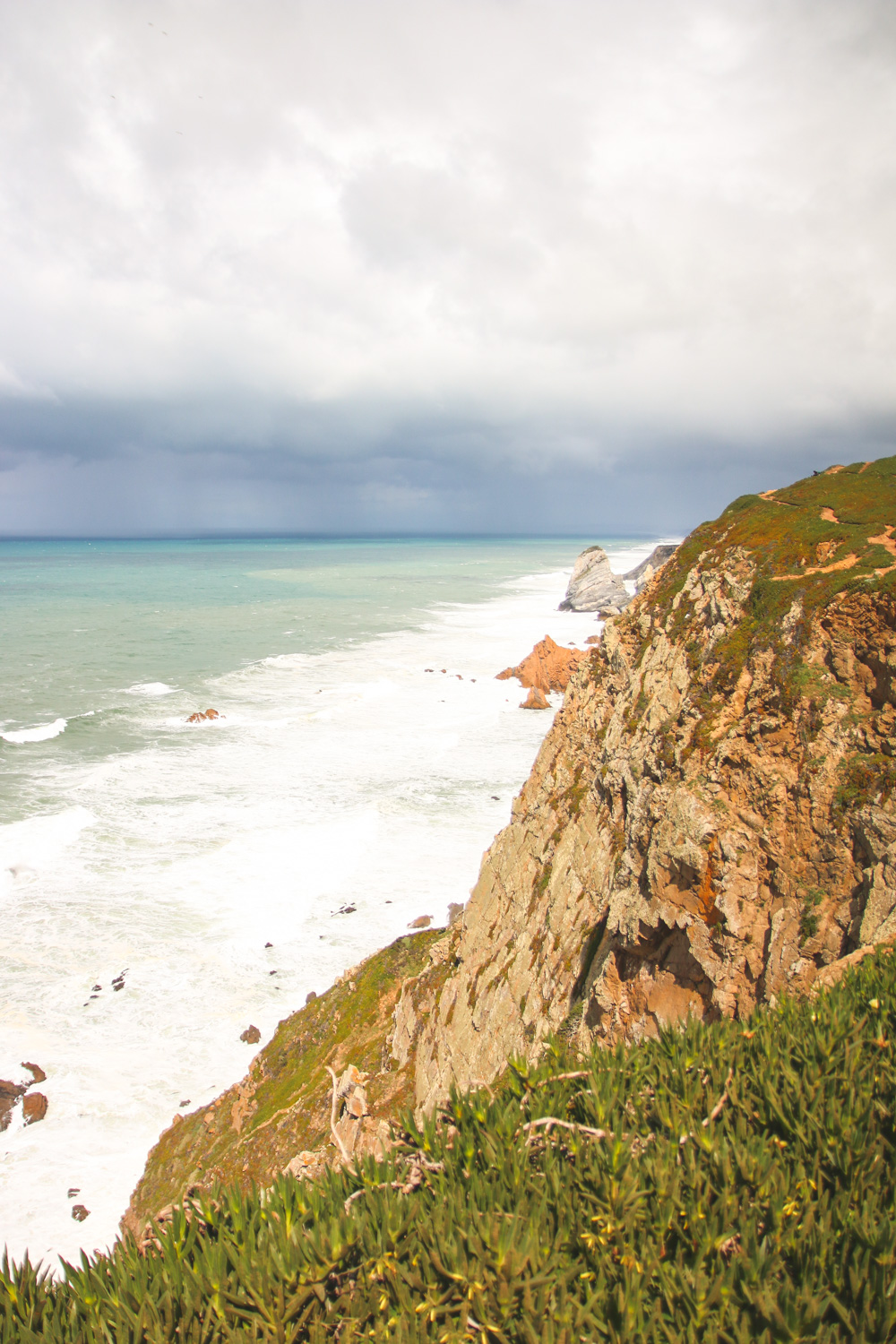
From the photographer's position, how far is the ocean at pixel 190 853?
1634cm

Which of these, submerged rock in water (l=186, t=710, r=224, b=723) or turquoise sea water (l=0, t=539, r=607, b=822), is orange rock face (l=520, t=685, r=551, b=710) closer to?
submerged rock in water (l=186, t=710, r=224, b=723)

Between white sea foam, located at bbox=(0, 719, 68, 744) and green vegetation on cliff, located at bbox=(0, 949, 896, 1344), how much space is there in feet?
136

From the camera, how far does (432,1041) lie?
39.6 ft

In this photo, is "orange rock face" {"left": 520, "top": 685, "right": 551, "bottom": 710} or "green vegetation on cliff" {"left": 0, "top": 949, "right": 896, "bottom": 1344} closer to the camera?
"green vegetation on cliff" {"left": 0, "top": 949, "right": 896, "bottom": 1344}

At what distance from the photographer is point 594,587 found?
9894 cm

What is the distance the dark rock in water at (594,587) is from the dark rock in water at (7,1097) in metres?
89.0

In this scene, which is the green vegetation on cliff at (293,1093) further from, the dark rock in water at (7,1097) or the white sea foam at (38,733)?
the white sea foam at (38,733)

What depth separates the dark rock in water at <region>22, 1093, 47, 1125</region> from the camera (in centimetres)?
1572

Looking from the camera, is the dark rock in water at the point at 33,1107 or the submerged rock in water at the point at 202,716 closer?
the dark rock in water at the point at 33,1107

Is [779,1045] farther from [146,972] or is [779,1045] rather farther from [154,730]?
[154,730]

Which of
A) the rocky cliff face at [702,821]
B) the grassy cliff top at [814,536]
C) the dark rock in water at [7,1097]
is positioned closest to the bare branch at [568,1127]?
the rocky cliff face at [702,821]

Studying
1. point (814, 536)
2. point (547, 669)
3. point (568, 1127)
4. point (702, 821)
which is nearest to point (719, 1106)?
point (568, 1127)

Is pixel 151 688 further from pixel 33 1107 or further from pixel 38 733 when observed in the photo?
pixel 33 1107

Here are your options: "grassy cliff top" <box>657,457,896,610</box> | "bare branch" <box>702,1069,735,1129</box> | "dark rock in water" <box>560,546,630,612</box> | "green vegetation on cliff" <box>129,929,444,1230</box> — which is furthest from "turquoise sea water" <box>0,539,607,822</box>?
"bare branch" <box>702,1069,735,1129</box>
